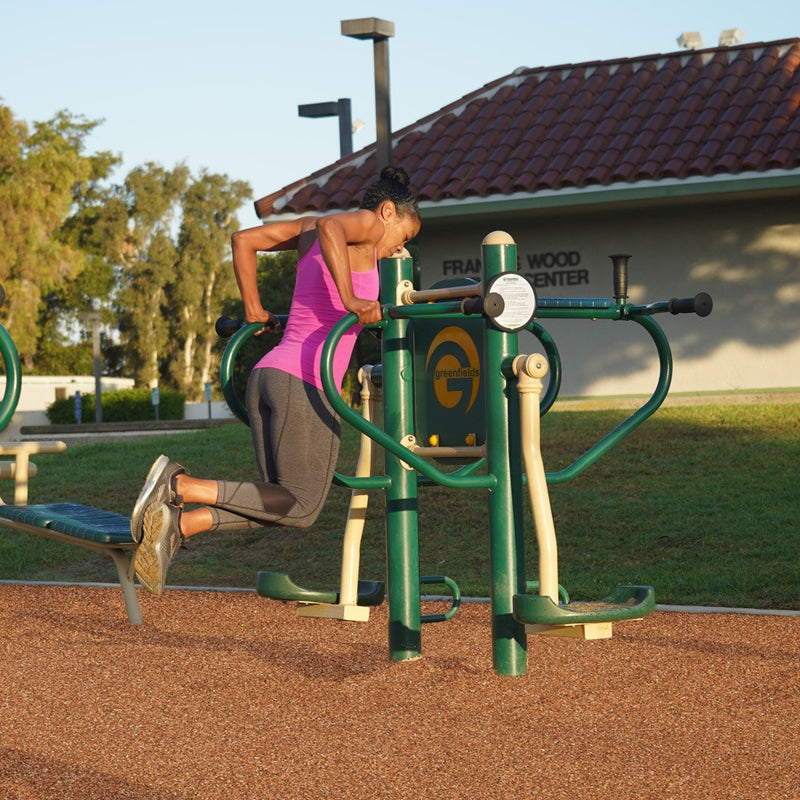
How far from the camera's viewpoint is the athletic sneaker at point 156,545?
Answer: 4.61 m

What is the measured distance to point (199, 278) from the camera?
188 feet

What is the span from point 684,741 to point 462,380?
160 centimetres

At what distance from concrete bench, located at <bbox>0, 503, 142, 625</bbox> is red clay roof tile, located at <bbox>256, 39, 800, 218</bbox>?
301 inches

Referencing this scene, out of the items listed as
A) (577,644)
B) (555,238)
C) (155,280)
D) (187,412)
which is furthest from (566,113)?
(155,280)

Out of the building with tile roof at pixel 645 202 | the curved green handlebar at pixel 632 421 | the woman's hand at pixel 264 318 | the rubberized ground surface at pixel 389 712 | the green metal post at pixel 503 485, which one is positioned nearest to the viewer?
the rubberized ground surface at pixel 389 712

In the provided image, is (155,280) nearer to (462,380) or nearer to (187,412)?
(187,412)

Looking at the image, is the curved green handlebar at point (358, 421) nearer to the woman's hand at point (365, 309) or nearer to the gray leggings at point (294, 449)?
the woman's hand at point (365, 309)

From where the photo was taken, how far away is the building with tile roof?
43.7 ft

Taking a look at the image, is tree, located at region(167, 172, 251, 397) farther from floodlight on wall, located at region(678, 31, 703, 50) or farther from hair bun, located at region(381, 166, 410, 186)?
hair bun, located at region(381, 166, 410, 186)

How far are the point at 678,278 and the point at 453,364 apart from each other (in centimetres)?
949

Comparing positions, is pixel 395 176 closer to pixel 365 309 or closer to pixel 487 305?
pixel 365 309

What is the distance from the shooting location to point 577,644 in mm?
5707

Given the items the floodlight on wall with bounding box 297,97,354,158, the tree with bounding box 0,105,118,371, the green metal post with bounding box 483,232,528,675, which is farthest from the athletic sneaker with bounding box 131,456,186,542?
the tree with bounding box 0,105,118,371

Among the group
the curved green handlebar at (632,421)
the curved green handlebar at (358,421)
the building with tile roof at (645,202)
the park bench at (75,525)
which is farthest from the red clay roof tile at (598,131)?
the curved green handlebar at (358,421)
